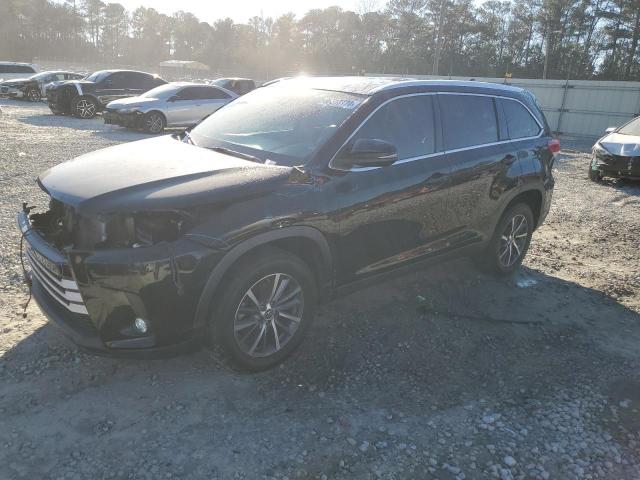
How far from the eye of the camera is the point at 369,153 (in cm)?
342

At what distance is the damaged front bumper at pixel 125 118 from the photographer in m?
14.8

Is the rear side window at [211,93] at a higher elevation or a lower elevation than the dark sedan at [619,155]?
higher

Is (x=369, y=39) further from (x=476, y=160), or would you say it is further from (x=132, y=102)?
(x=476, y=160)

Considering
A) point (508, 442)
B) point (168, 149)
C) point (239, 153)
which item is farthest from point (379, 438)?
point (168, 149)

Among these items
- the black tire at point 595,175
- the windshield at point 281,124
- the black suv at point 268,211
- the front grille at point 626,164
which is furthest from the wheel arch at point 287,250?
the black tire at point 595,175

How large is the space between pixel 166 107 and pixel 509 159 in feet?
40.9

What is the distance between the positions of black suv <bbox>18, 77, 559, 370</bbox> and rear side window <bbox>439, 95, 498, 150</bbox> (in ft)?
0.05

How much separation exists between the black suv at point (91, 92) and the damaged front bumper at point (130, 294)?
17.2 meters

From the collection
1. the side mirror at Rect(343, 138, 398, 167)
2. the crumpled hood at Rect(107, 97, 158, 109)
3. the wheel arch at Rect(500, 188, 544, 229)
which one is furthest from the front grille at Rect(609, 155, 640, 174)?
the crumpled hood at Rect(107, 97, 158, 109)

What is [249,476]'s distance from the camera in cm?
259

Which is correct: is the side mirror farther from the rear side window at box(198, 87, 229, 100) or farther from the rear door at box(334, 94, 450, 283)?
the rear side window at box(198, 87, 229, 100)

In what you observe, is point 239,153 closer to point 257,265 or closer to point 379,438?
point 257,265

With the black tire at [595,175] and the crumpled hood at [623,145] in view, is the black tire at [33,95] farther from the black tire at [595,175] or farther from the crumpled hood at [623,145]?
the crumpled hood at [623,145]

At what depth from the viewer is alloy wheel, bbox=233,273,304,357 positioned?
3.22 meters
